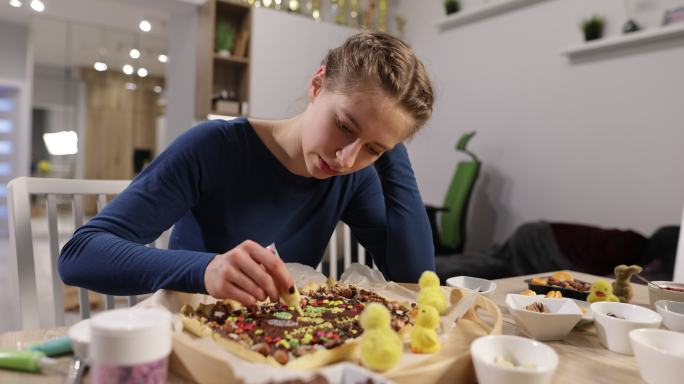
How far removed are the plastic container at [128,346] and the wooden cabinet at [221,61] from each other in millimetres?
3481

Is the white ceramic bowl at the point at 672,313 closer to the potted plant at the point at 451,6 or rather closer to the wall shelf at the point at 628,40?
the wall shelf at the point at 628,40

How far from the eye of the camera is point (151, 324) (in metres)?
0.48

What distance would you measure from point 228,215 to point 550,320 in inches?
27.8

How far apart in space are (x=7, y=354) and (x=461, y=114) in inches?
157

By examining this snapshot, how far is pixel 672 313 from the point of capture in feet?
2.69

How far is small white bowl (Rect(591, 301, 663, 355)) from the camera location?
771mm

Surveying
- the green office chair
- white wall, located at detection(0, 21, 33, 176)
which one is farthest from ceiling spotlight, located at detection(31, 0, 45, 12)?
the green office chair

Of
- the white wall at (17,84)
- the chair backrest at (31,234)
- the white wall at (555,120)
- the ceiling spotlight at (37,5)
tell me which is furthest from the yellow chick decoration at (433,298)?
the white wall at (17,84)

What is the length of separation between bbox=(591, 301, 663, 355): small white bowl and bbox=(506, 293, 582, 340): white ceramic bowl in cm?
4

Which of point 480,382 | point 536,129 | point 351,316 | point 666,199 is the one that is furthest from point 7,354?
point 536,129

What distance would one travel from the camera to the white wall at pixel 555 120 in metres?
2.95

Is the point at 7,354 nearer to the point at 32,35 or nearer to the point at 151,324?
the point at 151,324

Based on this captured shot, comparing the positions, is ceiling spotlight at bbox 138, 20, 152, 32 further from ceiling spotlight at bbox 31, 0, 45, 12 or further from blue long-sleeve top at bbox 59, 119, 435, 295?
blue long-sleeve top at bbox 59, 119, 435, 295

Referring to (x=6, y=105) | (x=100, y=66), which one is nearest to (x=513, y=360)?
(x=6, y=105)
